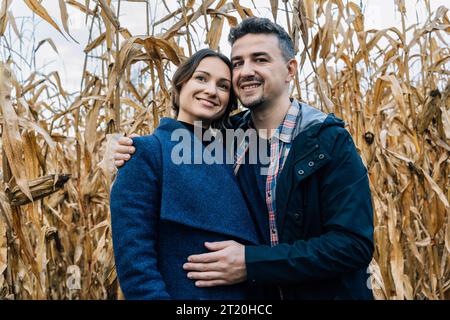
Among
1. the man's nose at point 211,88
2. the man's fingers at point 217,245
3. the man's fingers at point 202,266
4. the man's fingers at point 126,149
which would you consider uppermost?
the man's nose at point 211,88

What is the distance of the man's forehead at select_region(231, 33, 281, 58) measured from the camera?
148 centimetres

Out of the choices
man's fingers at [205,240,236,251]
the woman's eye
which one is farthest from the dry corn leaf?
man's fingers at [205,240,236,251]

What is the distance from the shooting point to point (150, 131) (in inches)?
75.4

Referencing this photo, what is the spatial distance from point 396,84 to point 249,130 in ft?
2.71

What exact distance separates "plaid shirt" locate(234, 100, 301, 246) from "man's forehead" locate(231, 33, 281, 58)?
0.20 meters

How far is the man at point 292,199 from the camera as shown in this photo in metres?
1.21

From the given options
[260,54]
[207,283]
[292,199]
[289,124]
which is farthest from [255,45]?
[207,283]

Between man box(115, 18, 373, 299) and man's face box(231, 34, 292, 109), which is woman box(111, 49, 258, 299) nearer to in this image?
man box(115, 18, 373, 299)

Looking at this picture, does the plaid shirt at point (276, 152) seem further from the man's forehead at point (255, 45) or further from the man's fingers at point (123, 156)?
the man's fingers at point (123, 156)

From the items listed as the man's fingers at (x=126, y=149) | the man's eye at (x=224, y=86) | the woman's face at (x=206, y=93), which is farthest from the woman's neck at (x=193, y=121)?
the man's fingers at (x=126, y=149)

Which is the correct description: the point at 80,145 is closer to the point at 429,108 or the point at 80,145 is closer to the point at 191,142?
the point at 191,142

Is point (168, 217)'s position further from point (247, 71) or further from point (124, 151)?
point (247, 71)

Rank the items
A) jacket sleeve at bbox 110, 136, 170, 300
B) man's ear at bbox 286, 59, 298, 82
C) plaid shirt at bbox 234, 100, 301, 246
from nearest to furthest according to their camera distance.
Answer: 1. jacket sleeve at bbox 110, 136, 170, 300
2. plaid shirt at bbox 234, 100, 301, 246
3. man's ear at bbox 286, 59, 298, 82

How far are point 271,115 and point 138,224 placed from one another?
1.98ft
